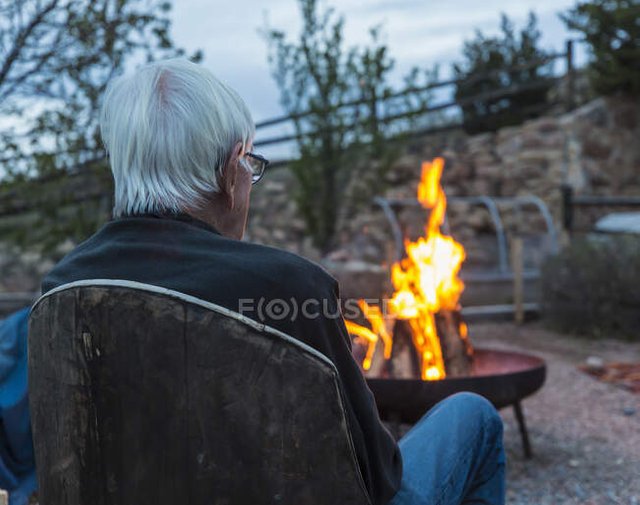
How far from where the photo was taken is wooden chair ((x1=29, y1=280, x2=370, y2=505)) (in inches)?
51.5

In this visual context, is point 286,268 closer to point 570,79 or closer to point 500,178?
point 500,178

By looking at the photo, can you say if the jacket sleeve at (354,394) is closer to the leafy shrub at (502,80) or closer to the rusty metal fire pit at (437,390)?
the rusty metal fire pit at (437,390)

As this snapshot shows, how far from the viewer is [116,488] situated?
1.36m

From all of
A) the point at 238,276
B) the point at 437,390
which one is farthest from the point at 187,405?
the point at 437,390

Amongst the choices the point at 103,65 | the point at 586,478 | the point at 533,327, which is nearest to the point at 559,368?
the point at 533,327

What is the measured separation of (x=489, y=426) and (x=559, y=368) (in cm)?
390

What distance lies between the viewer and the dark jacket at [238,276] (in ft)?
4.40

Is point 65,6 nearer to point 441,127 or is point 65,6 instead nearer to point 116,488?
point 116,488

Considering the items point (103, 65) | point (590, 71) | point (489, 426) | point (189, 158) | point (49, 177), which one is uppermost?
point (590, 71)

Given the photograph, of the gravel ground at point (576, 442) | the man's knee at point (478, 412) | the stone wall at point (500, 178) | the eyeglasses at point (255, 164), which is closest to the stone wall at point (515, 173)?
the stone wall at point (500, 178)

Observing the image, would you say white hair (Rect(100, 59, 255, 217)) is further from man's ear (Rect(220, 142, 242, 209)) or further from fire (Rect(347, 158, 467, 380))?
fire (Rect(347, 158, 467, 380))

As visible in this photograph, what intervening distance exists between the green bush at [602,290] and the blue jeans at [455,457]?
16.8 feet

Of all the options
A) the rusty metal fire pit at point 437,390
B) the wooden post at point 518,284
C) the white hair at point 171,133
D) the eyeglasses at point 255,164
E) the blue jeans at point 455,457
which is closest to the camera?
the white hair at point 171,133

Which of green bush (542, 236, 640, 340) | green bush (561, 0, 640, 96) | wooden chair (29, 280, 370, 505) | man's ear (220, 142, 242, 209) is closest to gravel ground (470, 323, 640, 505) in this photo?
green bush (542, 236, 640, 340)
